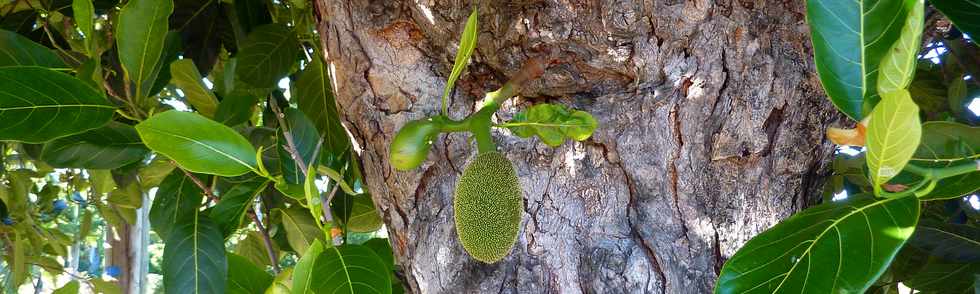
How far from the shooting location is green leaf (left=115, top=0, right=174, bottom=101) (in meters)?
0.85

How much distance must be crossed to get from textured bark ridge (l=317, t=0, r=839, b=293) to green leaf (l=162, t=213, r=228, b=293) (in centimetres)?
28

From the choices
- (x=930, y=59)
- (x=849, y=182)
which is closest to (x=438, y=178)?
(x=849, y=182)

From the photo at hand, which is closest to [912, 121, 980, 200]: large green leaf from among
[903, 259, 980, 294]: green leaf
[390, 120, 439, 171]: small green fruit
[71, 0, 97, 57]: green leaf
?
[390, 120, 439, 171]: small green fruit

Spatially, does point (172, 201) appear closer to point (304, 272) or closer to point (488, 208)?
point (304, 272)

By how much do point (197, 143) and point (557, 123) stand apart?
1.00 feet

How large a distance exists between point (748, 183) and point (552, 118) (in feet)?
0.65

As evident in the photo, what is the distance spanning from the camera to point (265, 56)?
1.17m

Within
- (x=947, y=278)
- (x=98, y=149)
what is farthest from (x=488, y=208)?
(x=947, y=278)

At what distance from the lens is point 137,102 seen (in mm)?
921

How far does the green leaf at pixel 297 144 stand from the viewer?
845 mm

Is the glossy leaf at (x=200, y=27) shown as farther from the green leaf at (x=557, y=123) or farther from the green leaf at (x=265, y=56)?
the green leaf at (x=557, y=123)

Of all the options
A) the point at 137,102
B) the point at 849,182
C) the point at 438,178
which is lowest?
the point at 849,182

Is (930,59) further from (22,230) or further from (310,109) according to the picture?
(22,230)

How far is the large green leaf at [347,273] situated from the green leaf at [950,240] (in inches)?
26.4
